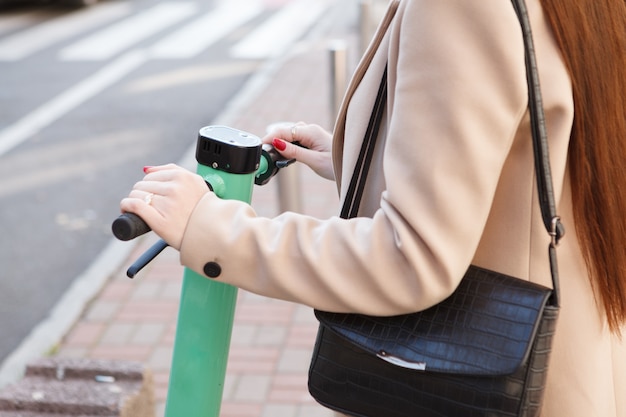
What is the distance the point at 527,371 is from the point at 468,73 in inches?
17.1

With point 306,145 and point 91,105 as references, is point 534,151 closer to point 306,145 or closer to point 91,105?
point 306,145

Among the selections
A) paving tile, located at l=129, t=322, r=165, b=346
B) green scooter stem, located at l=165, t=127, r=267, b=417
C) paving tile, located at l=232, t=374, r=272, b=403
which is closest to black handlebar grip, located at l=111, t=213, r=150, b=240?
green scooter stem, located at l=165, t=127, r=267, b=417

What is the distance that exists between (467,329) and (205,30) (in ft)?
38.7

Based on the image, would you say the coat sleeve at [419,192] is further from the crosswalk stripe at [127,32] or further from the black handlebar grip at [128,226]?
the crosswalk stripe at [127,32]

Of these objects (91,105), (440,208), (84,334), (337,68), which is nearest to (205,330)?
(440,208)

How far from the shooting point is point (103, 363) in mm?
2656

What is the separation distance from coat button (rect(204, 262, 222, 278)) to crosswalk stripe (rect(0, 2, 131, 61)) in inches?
386

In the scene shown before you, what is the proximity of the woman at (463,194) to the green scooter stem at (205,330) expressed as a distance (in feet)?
0.37

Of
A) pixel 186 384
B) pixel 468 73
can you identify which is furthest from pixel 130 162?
pixel 468 73

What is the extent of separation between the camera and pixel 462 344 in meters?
1.33

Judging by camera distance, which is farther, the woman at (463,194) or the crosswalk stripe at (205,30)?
the crosswalk stripe at (205,30)

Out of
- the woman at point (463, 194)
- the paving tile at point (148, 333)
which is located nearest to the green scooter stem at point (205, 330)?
the woman at point (463, 194)

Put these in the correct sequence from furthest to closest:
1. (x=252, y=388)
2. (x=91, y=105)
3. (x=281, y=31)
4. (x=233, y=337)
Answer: (x=281, y=31), (x=91, y=105), (x=233, y=337), (x=252, y=388)

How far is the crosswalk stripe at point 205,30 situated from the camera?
11.2 m
